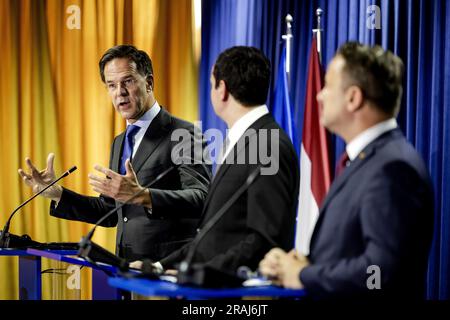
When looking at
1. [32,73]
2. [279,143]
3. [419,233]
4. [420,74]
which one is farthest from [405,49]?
[32,73]

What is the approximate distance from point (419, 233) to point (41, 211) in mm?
4350

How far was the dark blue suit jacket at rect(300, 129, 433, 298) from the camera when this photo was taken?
1.98 metres

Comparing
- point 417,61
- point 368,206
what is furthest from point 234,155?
point 417,61

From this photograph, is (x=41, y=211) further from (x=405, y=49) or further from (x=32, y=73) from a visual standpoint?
(x=405, y=49)

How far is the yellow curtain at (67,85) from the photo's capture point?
581 cm

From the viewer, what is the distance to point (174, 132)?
3773 millimetres

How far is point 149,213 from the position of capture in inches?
135

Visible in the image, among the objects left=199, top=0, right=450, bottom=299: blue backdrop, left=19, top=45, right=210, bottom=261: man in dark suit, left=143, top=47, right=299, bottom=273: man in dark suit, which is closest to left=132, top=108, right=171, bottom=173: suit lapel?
left=19, top=45, right=210, bottom=261: man in dark suit

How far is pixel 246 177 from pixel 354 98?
63cm

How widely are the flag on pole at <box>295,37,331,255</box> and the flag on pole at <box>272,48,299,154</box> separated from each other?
138 mm

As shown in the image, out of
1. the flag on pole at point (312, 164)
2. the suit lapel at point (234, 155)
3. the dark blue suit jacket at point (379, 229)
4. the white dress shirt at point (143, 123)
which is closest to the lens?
the dark blue suit jacket at point (379, 229)

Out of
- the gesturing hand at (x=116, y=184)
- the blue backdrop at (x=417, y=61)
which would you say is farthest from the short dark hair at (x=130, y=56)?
the blue backdrop at (x=417, y=61)

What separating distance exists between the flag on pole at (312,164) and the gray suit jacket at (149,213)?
3.46ft

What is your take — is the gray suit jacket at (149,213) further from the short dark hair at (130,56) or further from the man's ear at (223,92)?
the man's ear at (223,92)
